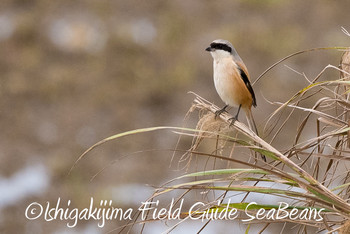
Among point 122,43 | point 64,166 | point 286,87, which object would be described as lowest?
point 64,166

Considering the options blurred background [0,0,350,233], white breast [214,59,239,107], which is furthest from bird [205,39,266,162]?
blurred background [0,0,350,233]

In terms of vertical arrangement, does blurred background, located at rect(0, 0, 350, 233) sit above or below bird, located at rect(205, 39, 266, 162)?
above

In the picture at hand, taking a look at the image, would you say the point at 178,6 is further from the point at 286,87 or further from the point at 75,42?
the point at 286,87

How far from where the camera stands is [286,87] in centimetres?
1016

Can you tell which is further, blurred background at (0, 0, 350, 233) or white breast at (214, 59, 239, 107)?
blurred background at (0, 0, 350, 233)

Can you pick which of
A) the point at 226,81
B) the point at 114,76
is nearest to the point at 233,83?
the point at 226,81

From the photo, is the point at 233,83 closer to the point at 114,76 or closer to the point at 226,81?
the point at 226,81

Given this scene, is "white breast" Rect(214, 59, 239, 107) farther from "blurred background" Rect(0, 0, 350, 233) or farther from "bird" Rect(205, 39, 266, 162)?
"blurred background" Rect(0, 0, 350, 233)

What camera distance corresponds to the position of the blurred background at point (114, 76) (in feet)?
28.1

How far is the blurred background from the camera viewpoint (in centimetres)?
856

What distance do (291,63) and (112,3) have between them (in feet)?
10.5

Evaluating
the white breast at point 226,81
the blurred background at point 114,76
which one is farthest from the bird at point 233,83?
the blurred background at point 114,76

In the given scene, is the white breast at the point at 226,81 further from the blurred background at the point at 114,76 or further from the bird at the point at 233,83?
the blurred background at the point at 114,76

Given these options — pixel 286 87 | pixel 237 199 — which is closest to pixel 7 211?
pixel 237 199
